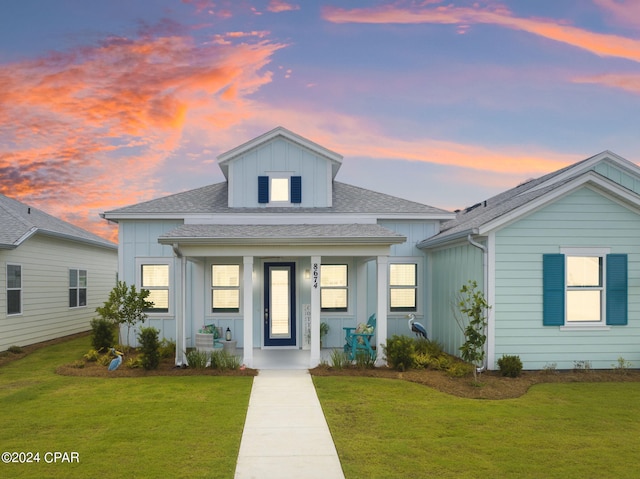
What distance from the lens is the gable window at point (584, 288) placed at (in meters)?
10.8

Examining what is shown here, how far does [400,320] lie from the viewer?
14.4 metres

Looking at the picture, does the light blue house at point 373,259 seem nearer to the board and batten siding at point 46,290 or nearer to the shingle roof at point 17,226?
the shingle roof at point 17,226

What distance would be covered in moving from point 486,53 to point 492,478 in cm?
1466

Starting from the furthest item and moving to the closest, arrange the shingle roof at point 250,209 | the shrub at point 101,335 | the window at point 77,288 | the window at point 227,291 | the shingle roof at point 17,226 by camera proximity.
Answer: the window at point 77,288
the shingle roof at point 250,209
the window at point 227,291
the shingle roof at point 17,226
the shrub at point 101,335

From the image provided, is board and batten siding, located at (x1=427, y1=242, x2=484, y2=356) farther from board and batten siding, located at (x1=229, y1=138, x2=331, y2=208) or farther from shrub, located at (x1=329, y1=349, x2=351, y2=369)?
board and batten siding, located at (x1=229, y1=138, x2=331, y2=208)

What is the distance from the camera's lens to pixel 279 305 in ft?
45.6

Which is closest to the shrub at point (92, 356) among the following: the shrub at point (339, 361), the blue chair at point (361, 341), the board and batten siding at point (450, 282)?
the shrub at point (339, 361)

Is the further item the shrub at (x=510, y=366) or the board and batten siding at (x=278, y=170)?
the board and batten siding at (x=278, y=170)

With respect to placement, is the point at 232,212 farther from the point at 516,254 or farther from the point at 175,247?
the point at 516,254

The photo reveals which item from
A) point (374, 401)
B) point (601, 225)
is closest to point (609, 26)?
point (601, 225)

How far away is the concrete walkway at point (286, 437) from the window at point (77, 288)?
12.6m

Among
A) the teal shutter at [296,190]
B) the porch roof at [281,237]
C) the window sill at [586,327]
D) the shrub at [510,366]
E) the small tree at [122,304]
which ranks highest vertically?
the teal shutter at [296,190]

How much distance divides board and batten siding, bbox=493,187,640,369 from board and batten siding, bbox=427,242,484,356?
781mm

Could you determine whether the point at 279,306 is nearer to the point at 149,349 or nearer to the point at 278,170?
the point at 149,349
